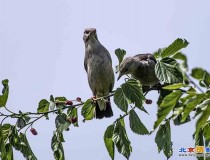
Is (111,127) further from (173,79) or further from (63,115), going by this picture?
(173,79)

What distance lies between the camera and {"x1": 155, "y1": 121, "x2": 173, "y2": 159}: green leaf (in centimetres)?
339

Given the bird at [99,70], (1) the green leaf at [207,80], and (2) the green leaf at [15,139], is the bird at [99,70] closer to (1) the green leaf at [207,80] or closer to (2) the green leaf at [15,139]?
(2) the green leaf at [15,139]

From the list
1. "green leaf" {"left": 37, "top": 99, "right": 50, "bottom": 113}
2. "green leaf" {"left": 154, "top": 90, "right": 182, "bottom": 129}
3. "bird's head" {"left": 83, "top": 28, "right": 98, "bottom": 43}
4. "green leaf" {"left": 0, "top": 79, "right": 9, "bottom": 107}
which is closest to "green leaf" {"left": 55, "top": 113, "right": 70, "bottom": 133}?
"green leaf" {"left": 37, "top": 99, "right": 50, "bottom": 113}

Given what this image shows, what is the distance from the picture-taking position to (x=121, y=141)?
3.50 meters

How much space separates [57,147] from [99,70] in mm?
3113

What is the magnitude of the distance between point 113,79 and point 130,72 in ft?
5.49

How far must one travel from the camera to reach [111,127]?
364cm

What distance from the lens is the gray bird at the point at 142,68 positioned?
4.81 m

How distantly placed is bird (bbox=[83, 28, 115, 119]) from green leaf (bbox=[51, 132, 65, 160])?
2686 mm

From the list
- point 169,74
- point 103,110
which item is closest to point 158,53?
point 169,74

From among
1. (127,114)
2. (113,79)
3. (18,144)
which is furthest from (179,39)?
(113,79)

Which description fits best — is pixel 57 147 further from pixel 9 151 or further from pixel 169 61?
pixel 169 61

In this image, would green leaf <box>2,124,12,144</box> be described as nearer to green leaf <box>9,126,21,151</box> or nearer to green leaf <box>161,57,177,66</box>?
green leaf <box>9,126,21,151</box>

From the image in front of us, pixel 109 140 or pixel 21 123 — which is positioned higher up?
pixel 21 123
